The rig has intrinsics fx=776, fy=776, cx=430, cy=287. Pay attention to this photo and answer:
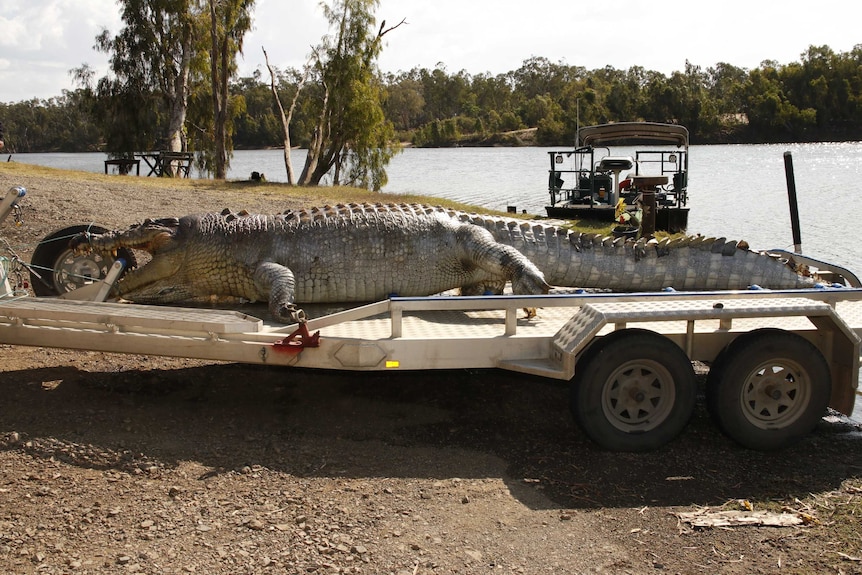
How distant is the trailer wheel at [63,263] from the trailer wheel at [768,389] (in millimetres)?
4990

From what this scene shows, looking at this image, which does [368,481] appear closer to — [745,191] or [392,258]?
[392,258]

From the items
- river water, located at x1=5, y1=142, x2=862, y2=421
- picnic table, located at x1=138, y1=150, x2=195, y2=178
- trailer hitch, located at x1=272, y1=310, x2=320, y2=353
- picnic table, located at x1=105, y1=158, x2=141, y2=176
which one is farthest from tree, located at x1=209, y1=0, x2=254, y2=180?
trailer hitch, located at x1=272, y1=310, x2=320, y2=353

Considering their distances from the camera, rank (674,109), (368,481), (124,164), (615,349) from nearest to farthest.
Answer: (368,481), (615,349), (124,164), (674,109)

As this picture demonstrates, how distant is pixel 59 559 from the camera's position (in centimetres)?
368

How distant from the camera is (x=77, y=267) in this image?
6.85 meters

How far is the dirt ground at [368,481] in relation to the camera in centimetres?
380

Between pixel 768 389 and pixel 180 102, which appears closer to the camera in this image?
pixel 768 389

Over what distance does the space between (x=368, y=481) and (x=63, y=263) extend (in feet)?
12.8

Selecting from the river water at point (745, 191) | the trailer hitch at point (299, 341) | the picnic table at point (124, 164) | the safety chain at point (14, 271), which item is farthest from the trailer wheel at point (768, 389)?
the picnic table at point (124, 164)

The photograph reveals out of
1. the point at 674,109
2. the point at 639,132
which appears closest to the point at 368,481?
the point at 639,132

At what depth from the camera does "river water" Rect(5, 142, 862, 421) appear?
21156 mm

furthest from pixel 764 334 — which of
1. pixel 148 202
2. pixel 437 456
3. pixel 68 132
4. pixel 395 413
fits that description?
pixel 68 132

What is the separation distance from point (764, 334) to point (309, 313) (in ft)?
11.6

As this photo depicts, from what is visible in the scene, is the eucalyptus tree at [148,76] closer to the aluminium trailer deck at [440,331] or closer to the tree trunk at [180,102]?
the tree trunk at [180,102]
